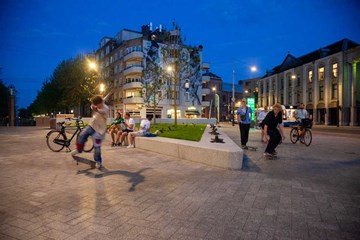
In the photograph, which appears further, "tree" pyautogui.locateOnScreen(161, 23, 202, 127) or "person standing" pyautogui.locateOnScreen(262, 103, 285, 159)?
"tree" pyautogui.locateOnScreen(161, 23, 202, 127)

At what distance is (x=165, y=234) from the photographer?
2.97m

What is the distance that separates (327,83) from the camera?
41.2 m

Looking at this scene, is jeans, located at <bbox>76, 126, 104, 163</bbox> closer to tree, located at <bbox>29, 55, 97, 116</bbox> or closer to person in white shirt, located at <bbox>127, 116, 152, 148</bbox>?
person in white shirt, located at <bbox>127, 116, 152, 148</bbox>

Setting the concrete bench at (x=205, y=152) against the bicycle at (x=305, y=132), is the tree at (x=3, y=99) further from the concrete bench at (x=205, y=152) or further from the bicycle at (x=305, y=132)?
the bicycle at (x=305, y=132)

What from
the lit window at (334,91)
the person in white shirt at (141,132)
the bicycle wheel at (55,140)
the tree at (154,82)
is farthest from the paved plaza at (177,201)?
the lit window at (334,91)

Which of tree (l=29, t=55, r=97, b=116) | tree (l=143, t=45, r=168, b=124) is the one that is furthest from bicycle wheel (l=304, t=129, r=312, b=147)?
tree (l=29, t=55, r=97, b=116)

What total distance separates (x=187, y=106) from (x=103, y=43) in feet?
106

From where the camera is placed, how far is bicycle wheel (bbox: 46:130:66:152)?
8.94 metres

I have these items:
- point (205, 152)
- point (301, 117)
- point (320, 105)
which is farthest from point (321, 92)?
point (205, 152)

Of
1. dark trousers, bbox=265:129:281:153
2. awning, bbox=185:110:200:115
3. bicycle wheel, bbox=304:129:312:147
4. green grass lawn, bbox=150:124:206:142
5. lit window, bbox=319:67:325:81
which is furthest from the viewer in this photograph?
awning, bbox=185:110:200:115

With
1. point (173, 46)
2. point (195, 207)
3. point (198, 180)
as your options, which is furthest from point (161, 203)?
point (173, 46)

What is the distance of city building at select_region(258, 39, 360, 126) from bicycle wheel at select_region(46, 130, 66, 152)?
33344 millimetres

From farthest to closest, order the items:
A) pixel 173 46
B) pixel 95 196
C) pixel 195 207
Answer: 1. pixel 173 46
2. pixel 95 196
3. pixel 195 207

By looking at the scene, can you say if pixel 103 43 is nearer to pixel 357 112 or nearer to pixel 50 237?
pixel 357 112
